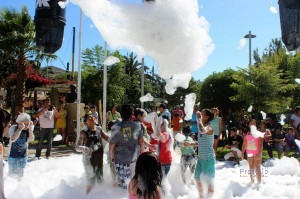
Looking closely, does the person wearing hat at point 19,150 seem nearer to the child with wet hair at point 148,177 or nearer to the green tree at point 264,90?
the child with wet hair at point 148,177

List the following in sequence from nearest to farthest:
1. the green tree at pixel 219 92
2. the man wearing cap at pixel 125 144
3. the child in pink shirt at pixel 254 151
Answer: the man wearing cap at pixel 125 144
the child in pink shirt at pixel 254 151
the green tree at pixel 219 92

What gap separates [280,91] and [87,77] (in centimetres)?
1247

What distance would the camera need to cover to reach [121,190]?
5289 millimetres

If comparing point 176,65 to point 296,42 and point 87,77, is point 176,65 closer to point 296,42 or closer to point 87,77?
point 296,42

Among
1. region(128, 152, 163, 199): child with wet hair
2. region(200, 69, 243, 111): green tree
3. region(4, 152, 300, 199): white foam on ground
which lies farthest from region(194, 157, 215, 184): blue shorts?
region(200, 69, 243, 111): green tree

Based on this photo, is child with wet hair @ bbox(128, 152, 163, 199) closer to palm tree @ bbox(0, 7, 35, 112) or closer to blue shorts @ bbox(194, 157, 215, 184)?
blue shorts @ bbox(194, 157, 215, 184)

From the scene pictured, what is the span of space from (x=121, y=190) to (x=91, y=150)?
0.76 m

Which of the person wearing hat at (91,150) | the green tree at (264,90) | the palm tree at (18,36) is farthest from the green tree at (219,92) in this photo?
the person wearing hat at (91,150)

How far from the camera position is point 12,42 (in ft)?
Answer: 47.0

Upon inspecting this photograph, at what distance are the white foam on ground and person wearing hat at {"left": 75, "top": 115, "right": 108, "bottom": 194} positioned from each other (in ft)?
0.51

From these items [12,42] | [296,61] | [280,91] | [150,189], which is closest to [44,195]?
[150,189]

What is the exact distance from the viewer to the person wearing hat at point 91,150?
5.53 meters

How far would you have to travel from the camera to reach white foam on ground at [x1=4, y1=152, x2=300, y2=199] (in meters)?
5.66

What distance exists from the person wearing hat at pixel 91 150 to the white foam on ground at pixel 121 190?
16 centimetres
